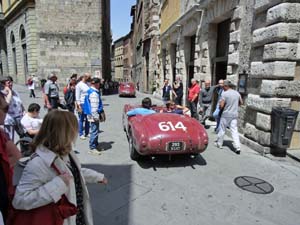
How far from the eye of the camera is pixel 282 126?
5.30 m

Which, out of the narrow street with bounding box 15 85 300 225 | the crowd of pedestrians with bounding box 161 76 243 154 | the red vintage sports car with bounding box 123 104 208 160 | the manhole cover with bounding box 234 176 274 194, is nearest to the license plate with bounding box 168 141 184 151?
the red vintage sports car with bounding box 123 104 208 160

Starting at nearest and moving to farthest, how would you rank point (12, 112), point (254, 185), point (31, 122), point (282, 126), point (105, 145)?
point (254, 185) < point (31, 122) < point (12, 112) < point (282, 126) < point (105, 145)

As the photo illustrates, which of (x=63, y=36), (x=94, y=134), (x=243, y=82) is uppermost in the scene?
(x=63, y=36)

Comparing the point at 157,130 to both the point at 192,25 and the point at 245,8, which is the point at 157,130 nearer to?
the point at 245,8

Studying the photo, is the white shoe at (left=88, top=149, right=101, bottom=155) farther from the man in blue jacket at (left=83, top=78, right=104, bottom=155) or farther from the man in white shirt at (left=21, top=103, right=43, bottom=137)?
the man in white shirt at (left=21, top=103, right=43, bottom=137)

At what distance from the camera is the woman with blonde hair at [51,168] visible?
167 cm

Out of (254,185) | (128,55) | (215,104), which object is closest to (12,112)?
(254,185)

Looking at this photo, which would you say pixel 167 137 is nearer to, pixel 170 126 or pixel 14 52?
pixel 170 126

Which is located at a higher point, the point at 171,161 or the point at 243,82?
the point at 243,82

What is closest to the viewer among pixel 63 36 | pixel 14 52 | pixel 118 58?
pixel 63 36

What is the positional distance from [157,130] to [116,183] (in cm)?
121

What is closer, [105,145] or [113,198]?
[113,198]

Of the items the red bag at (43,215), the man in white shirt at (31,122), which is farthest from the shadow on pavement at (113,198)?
the red bag at (43,215)

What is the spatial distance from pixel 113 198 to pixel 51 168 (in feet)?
7.22
